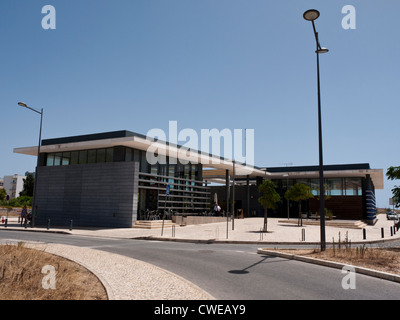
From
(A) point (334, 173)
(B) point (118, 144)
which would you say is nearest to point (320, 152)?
(B) point (118, 144)

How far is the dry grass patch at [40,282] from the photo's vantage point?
6602 millimetres

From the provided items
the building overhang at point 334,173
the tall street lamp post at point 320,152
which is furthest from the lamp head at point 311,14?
the building overhang at point 334,173

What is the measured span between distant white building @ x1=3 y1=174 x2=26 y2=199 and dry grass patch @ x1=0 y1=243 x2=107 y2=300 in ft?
468

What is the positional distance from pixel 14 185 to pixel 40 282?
509 feet

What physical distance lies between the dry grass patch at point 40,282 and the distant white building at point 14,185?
143 m

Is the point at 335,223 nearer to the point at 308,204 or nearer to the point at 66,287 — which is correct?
the point at 308,204

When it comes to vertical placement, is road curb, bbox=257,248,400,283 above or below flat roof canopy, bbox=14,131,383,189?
below

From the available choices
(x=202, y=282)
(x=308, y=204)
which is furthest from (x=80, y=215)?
(x=308, y=204)

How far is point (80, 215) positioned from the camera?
3183 cm

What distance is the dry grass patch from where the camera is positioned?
260 inches

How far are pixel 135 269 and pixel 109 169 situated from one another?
73.1ft

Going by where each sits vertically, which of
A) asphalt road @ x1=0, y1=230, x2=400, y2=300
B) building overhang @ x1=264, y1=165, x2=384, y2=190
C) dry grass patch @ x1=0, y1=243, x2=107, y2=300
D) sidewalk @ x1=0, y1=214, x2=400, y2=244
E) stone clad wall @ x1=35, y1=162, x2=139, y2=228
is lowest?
sidewalk @ x1=0, y1=214, x2=400, y2=244

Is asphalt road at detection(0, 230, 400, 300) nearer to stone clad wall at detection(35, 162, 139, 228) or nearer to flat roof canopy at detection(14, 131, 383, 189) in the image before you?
flat roof canopy at detection(14, 131, 383, 189)

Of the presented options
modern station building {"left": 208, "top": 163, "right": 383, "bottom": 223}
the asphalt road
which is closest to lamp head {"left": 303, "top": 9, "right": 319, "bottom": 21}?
the asphalt road
